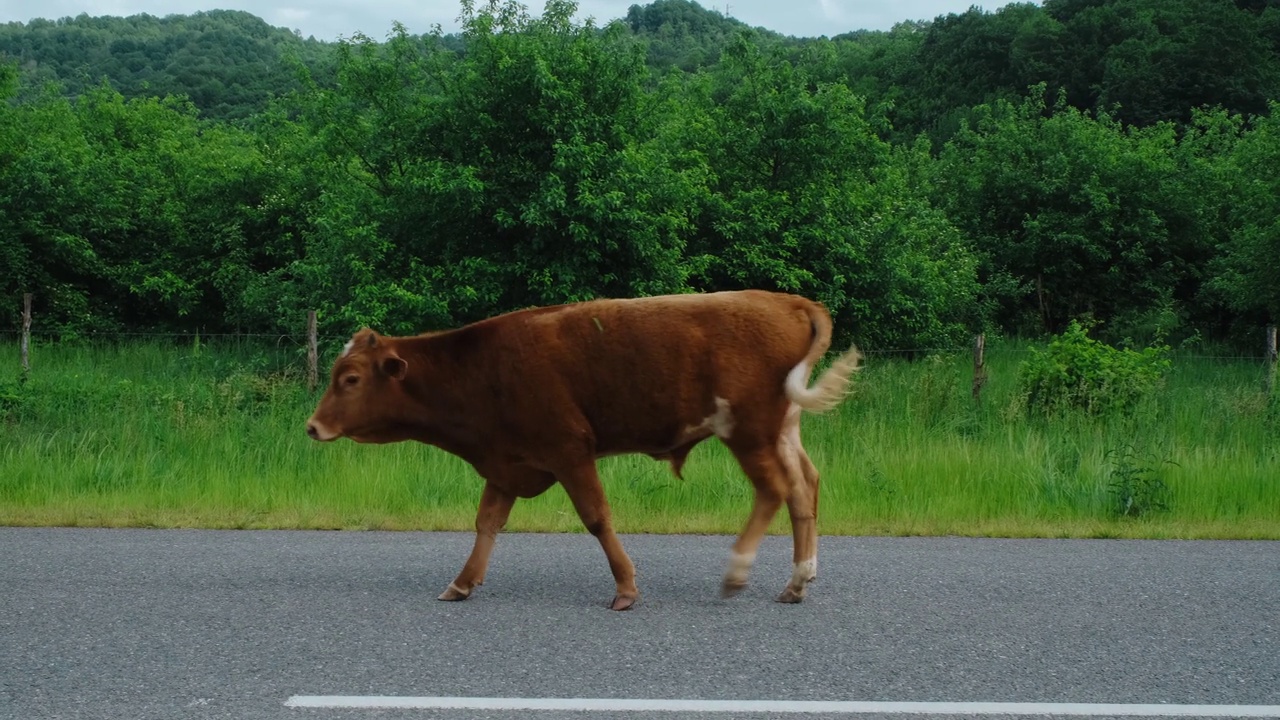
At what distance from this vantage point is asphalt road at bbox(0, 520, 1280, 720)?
4441 mm

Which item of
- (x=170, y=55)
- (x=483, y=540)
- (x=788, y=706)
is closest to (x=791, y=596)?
(x=483, y=540)

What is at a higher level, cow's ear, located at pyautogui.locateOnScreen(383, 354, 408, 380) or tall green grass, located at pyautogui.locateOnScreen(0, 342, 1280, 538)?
cow's ear, located at pyautogui.locateOnScreen(383, 354, 408, 380)

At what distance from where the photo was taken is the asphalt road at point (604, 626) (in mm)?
4441

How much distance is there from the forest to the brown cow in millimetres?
8748

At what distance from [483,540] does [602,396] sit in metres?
0.99

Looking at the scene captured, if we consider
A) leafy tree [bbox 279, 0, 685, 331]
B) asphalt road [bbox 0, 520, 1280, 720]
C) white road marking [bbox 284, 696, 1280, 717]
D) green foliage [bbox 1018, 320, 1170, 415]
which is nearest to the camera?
white road marking [bbox 284, 696, 1280, 717]

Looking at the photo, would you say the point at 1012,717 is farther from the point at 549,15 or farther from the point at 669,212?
the point at 549,15

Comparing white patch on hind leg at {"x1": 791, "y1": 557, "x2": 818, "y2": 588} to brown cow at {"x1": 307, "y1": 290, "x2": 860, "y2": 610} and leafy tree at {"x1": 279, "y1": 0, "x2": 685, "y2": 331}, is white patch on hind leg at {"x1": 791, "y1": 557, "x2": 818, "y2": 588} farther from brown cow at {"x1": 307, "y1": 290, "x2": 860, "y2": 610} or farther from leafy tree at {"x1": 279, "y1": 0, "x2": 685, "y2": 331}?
leafy tree at {"x1": 279, "y1": 0, "x2": 685, "y2": 331}

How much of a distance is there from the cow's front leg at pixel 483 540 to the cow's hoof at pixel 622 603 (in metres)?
0.72

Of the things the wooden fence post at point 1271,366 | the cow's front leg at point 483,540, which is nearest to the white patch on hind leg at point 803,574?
the cow's front leg at point 483,540

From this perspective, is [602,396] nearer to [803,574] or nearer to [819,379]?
[819,379]

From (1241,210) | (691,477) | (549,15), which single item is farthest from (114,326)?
(1241,210)

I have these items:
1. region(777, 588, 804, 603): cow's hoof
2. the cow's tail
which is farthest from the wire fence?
region(777, 588, 804, 603): cow's hoof

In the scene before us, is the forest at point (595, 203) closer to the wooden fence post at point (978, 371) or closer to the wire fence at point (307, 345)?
the wire fence at point (307, 345)
